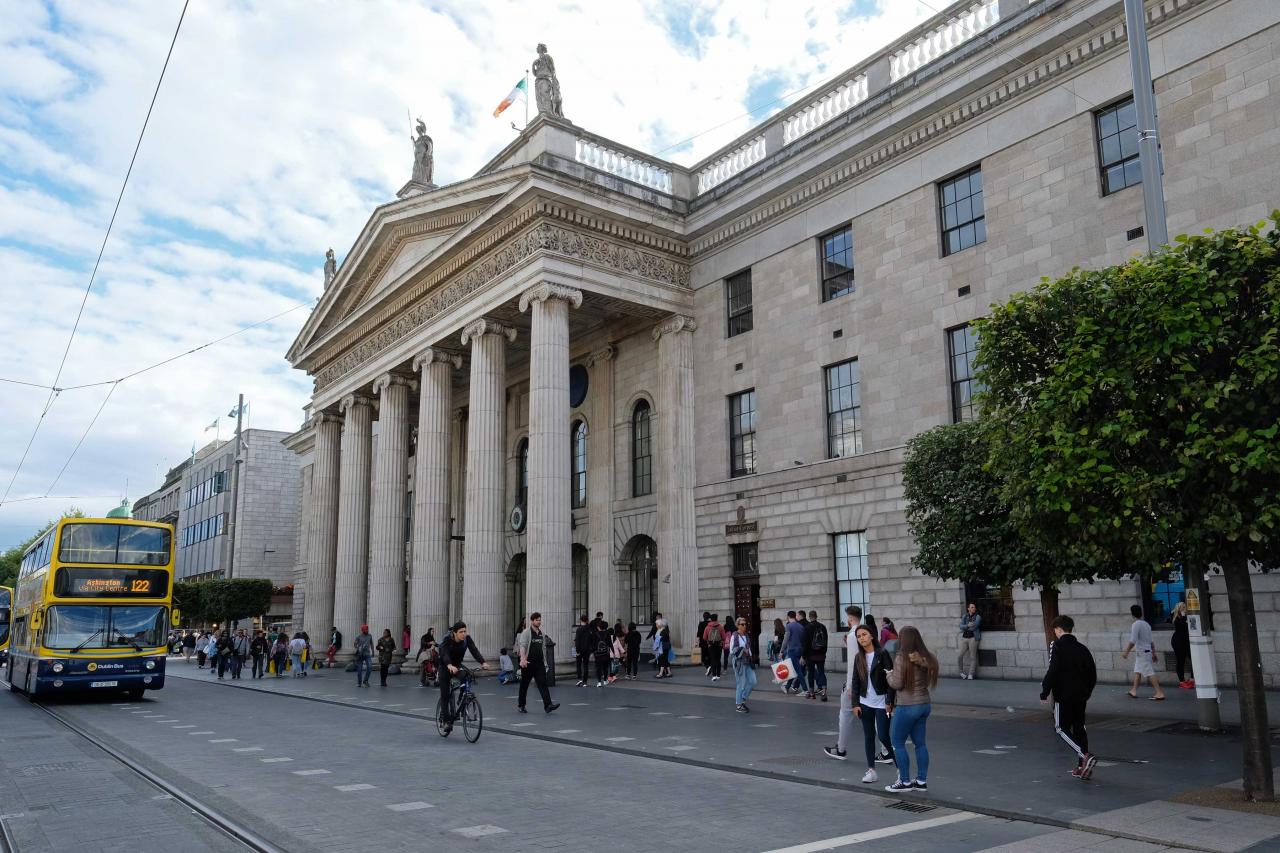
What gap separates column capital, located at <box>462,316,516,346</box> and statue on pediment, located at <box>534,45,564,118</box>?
649 cm

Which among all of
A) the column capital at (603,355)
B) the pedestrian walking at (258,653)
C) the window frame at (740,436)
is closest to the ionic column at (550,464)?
the column capital at (603,355)

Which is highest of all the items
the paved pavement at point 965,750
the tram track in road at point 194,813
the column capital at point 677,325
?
the column capital at point 677,325

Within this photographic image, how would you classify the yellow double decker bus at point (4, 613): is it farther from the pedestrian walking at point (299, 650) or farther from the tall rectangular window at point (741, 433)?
the tall rectangular window at point (741, 433)

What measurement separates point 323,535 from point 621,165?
20330 millimetres

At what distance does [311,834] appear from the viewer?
301 inches

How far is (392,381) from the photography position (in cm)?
3531

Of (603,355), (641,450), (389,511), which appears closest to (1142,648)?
(641,450)

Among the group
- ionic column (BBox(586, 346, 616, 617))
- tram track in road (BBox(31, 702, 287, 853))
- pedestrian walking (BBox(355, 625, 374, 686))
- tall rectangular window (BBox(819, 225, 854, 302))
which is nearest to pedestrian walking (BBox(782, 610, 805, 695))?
tall rectangular window (BBox(819, 225, 854, 302))

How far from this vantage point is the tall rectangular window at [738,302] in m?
27.8

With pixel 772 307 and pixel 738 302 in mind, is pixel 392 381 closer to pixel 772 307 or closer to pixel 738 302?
pixel 738 302

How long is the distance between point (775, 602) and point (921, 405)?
22.1 feet

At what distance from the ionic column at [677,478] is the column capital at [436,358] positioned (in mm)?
7478

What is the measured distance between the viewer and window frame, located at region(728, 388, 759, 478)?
26.9 meters

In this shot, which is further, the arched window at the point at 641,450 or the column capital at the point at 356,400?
the column capital at the point at 356,400
